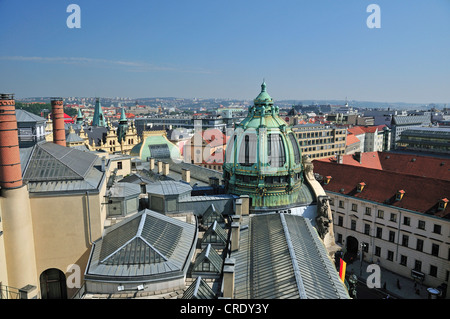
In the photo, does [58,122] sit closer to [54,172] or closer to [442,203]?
[54,172]

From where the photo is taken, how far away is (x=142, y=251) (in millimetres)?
22625

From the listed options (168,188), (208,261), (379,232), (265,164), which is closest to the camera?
(208,261)

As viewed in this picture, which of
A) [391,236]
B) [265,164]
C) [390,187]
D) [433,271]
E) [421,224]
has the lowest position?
[433,271]

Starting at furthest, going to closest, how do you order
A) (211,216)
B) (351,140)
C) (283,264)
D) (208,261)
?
(351,140) → (211,216) → (208,261) → (283,264)

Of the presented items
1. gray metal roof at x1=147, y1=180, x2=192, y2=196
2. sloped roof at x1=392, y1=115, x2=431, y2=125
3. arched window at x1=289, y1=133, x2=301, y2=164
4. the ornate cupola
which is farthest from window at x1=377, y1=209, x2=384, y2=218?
sloped roof at x1=392, y1=115, x2=431, y2=125

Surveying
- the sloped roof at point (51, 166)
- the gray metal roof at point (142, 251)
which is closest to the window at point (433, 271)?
the gray metal roof at point (142, 251)

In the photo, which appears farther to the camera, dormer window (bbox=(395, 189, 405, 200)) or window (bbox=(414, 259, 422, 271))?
dormer window (bbox=(395, 189, 405, 200))

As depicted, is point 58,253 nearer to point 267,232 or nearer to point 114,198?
point 114,198

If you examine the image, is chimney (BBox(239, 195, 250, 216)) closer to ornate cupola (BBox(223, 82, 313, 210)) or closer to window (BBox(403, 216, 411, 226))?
ornate cupola (BBox(223, 82, 313, 210))

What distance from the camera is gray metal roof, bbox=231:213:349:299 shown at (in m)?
18.6

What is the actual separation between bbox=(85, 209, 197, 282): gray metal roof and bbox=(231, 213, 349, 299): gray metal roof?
389cm

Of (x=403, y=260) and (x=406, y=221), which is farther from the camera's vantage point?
(x=403, y=260)

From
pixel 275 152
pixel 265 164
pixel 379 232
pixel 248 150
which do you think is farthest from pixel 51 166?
pixel 379 232

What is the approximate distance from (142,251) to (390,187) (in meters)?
37.0
